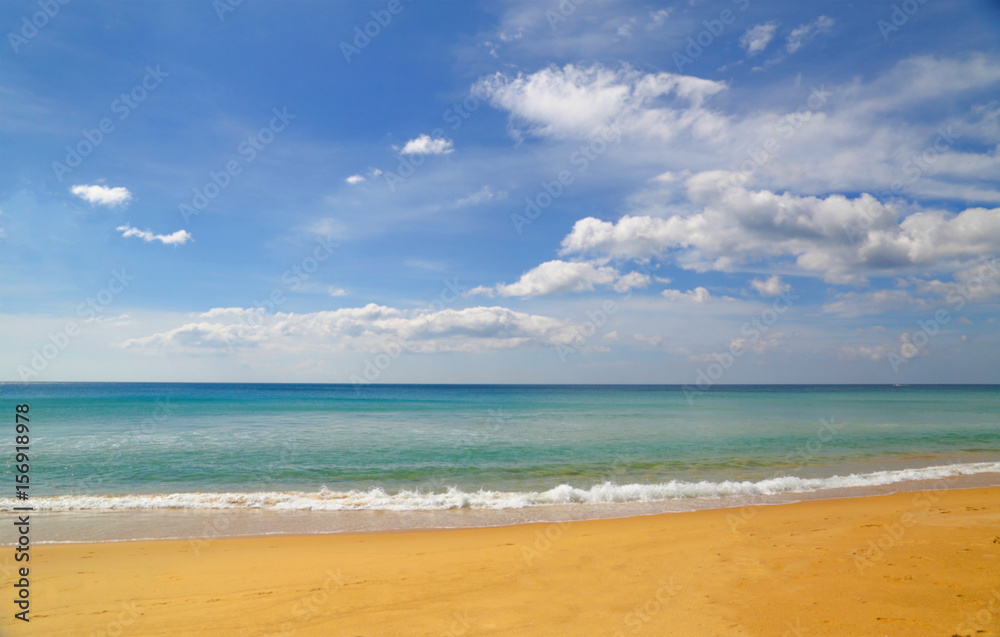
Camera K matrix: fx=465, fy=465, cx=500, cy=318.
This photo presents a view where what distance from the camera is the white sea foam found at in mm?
12352

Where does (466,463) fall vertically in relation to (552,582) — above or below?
below

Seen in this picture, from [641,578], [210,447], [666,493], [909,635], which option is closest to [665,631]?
[641,578]

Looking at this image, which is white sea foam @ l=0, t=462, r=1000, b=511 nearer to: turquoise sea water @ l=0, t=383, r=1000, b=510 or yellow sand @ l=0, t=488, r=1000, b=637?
turquoise sea water @ l=0, t=383, r=1000, b=510

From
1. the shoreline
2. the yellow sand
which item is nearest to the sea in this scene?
the shoreline

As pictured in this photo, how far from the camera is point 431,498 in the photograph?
41.8 ft

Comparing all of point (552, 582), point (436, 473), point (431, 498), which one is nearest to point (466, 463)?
point (436, 473)

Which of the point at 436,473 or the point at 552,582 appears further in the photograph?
the point at 436,473

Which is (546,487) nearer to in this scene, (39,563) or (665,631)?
(665,631)

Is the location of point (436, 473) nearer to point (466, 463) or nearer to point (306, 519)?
point (466, 463)

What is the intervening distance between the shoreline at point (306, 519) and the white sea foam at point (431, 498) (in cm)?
33

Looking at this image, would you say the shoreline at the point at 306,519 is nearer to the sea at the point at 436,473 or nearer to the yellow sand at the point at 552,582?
the sea at the point at 436,473

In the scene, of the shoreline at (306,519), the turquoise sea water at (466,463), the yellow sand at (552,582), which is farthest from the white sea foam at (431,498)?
the yellow sand at (552,582)

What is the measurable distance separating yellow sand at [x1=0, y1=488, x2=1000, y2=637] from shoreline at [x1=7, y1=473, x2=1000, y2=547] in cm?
68

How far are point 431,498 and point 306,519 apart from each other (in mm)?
3177
